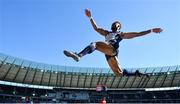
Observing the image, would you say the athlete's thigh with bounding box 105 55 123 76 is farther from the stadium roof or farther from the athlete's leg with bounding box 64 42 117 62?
the stadium roof

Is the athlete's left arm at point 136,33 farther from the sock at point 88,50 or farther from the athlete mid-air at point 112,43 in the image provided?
the sock at point 88,50

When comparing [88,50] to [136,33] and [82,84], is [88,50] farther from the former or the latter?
[82,84]

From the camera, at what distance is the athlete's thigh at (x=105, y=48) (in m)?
8.75

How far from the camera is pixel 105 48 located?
895 centimetres

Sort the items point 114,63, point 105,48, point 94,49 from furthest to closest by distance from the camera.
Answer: point 114,63 → point 105,48 → point 94,49

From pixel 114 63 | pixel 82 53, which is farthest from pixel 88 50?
pixel 114 63

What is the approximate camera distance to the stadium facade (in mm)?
74438

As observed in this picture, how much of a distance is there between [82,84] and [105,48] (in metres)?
75.4

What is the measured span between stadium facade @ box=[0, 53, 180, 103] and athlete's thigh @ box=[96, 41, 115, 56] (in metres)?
65.1

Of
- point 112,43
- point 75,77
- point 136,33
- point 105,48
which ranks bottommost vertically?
point 105,48

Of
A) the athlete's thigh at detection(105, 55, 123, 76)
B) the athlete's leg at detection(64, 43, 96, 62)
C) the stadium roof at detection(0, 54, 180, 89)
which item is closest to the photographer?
the athlete's leg at detection(64, 43, 96, 62)

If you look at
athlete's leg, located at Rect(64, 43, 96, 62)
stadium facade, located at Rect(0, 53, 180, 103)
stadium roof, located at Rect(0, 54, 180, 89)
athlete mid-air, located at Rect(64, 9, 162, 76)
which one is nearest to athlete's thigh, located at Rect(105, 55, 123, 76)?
athlete mid-air, located at Rect(64, 9, 162, 76)

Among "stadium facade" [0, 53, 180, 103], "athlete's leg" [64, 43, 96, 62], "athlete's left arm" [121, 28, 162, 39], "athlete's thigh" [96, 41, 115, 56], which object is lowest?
"athlete's leg" [64, 43, 96, 62]

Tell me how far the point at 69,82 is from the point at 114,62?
2900 inches
